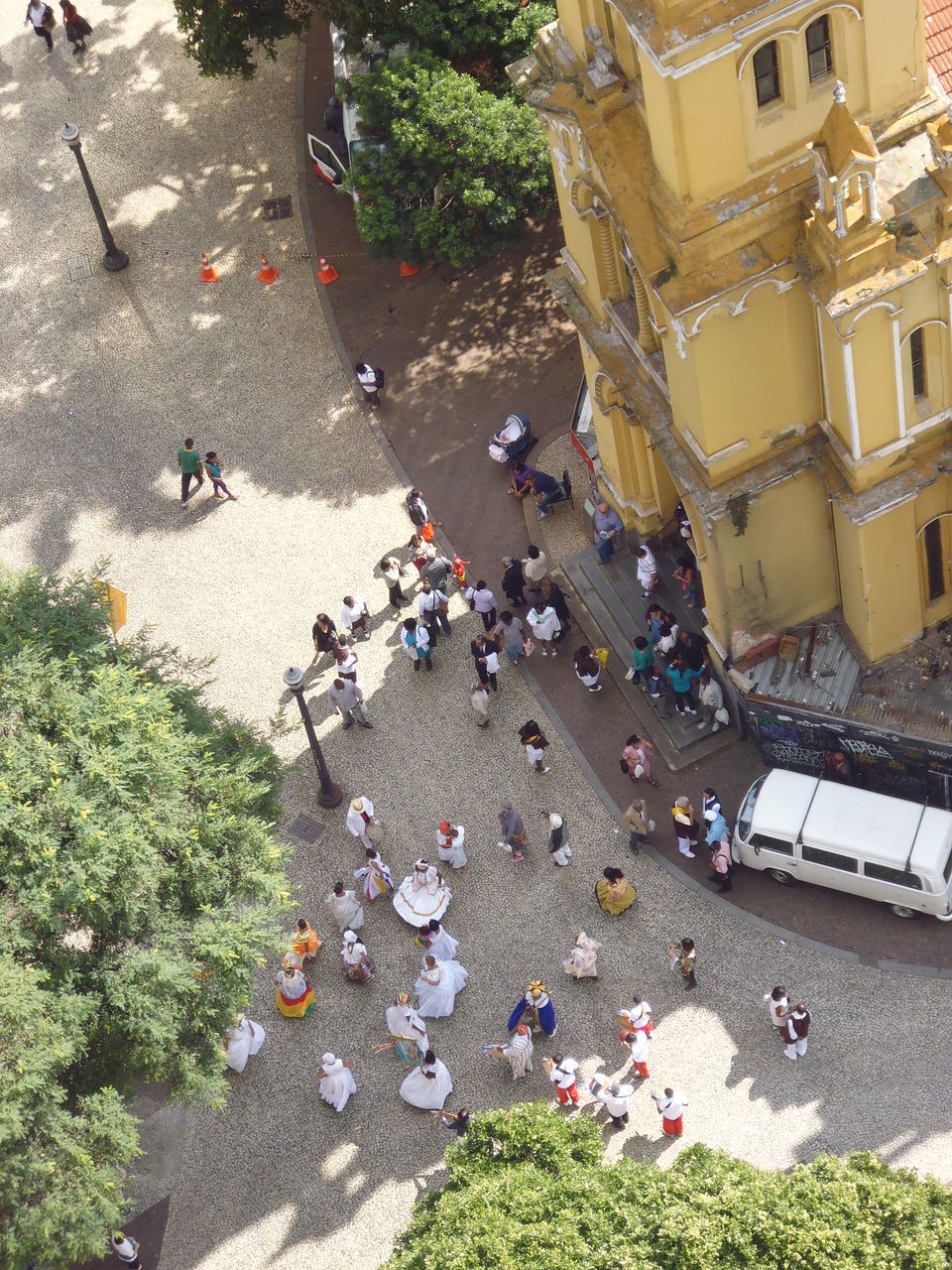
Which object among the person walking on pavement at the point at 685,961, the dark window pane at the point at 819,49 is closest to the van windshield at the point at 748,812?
the person walking on pavement at the point at 685,961

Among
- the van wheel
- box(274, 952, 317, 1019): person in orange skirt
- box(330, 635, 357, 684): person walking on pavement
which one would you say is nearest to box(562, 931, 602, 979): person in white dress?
the van wheel

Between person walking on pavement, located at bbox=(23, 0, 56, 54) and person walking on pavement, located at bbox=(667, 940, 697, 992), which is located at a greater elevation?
person walking on pavement, located at bbox=(23, 0, 56, 54)

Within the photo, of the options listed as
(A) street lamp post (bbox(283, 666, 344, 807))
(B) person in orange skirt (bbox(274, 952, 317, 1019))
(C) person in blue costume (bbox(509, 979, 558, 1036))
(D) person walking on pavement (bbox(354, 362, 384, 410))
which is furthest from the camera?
(D) person walking on pavement (bbox(354, 362, 384, 410))

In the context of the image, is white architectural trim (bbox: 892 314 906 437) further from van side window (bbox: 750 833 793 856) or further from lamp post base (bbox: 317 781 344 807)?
lamp post base (bbox: 317 781 344 807)

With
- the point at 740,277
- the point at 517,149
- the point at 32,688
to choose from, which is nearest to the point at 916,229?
the point at 740,277

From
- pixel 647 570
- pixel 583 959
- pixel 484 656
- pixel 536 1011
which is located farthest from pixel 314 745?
pixel 647 570

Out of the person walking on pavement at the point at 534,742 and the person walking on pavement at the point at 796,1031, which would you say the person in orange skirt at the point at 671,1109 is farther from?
the person walking on pavement at the point at 534,742
